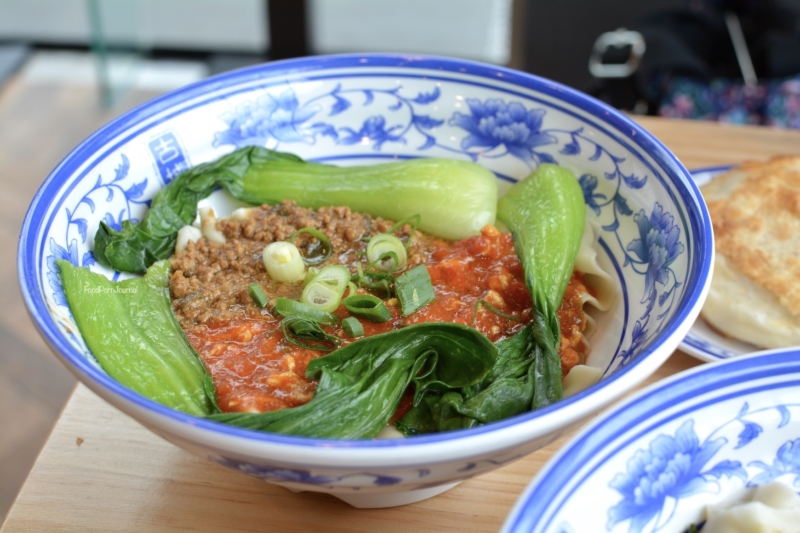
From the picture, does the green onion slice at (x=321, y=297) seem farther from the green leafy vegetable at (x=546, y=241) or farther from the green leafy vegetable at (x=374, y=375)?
the green leafy vegetable at (x=546, y=241)

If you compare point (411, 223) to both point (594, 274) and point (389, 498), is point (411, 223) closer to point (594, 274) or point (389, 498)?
point (594, 274)

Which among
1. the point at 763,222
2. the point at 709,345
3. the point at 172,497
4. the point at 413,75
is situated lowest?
the point at 172,497

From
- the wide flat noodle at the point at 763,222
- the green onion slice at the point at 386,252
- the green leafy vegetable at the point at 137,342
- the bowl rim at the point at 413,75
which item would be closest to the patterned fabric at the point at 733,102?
the wide flat noodle at the point at 763,222

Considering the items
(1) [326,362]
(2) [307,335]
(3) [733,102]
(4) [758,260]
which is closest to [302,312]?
(2) [307,335]

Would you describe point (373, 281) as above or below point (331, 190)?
below

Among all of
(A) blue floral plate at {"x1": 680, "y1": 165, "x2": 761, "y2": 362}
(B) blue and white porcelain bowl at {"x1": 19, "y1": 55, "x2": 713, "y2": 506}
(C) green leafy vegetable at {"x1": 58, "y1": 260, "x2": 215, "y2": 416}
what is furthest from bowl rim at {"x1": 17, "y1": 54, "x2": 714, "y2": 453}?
(A) blue floral plate at {"x1": 680, "y1": 165, "x2": 761, "y2": 362}

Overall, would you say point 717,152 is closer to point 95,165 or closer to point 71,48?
point 95,165

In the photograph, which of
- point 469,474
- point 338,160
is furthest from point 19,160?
point 469,474

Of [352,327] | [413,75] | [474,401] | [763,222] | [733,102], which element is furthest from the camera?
[733,102]

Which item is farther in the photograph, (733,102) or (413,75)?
(733,102)
